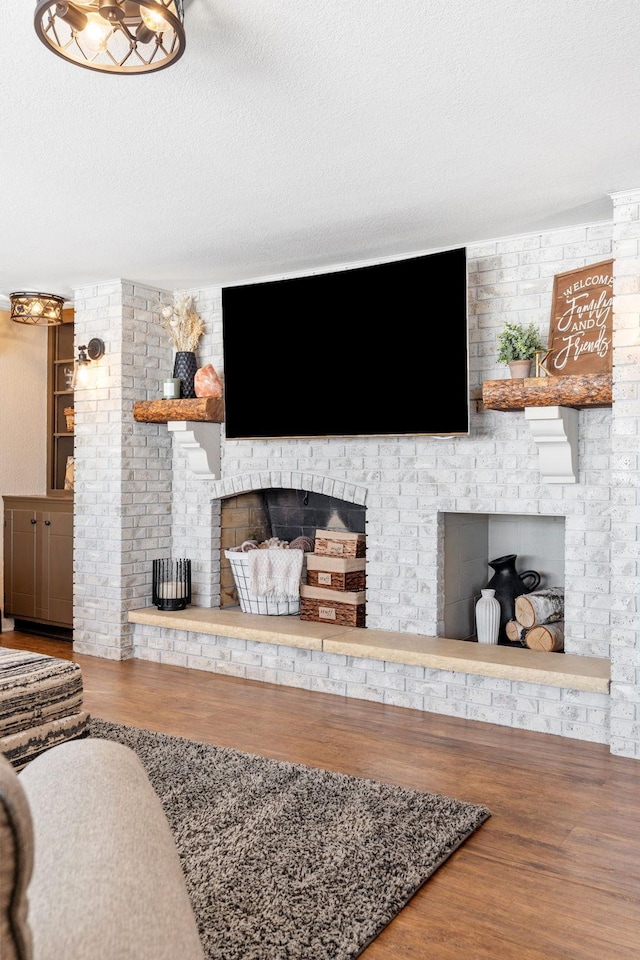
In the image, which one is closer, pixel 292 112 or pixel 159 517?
pixel 292 112

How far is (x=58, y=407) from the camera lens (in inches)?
241

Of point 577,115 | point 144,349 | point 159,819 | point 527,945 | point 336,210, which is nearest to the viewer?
point 159,819

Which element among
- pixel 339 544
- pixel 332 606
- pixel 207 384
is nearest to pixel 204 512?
pixel 207 384

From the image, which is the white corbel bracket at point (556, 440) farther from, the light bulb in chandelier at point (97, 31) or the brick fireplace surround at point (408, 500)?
the light bulb in chandelier at point (97, 31)

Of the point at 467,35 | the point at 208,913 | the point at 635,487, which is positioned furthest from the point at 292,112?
the point at 208,913

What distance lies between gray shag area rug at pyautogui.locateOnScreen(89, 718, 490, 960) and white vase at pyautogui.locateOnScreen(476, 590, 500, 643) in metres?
1.46

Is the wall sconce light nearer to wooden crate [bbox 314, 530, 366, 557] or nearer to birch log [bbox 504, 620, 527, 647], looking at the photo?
wooden crate [bbox 314, 530, 366, 557]

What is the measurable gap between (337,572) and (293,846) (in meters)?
2.15

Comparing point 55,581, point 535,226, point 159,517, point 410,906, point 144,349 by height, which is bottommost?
point 410,906

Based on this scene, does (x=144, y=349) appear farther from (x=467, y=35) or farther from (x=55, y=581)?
(x=467, y=35)

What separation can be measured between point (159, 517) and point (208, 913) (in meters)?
3.28

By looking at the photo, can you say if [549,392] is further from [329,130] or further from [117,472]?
[117,472]

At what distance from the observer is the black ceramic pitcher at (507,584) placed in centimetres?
424

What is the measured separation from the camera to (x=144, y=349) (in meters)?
5.02
